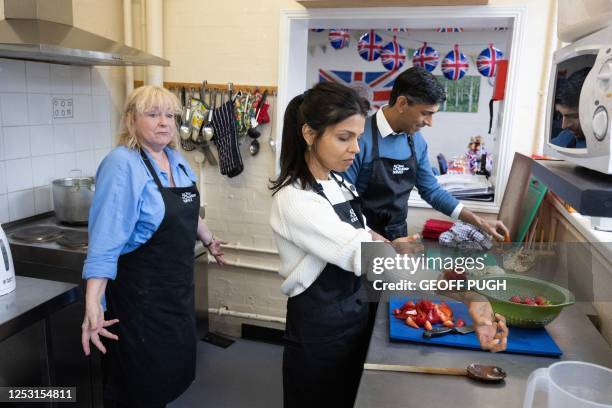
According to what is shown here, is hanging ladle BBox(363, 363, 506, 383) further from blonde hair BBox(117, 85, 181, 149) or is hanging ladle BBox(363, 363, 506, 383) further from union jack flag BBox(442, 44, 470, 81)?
union jack flag BBox(442, 44, 470, 81)

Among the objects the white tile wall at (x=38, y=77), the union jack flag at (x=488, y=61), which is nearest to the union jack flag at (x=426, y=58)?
the union jack flag at (x=488, y=61)

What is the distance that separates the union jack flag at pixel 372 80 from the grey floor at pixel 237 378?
3078mm

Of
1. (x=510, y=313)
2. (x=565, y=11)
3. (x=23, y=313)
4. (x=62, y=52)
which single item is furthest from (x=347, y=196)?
(x=62, y=52)

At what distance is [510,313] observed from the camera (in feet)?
4.72

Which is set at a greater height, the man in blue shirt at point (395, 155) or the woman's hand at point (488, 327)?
the man in blue shirt at point (395, 155)

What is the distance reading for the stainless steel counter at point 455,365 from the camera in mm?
1116

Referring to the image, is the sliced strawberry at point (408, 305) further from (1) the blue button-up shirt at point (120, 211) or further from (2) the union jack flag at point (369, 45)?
(2) the union jack flag at point (369, 45)

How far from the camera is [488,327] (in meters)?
1.35

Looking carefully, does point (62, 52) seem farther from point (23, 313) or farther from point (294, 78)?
point (294, 78)

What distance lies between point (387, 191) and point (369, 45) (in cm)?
309

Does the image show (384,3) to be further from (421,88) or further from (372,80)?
(372,80)

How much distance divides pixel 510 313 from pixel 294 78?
1979 millimetres

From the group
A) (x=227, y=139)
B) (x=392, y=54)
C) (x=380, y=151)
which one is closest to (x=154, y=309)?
(x=380, y=151)

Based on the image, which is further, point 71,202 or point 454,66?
point 454,66
